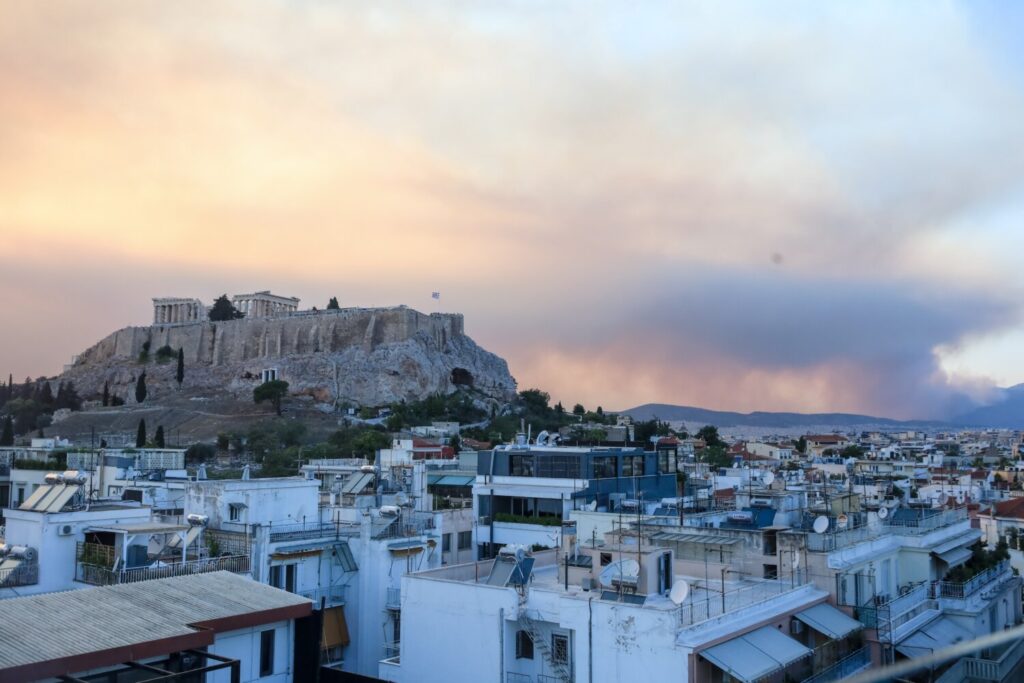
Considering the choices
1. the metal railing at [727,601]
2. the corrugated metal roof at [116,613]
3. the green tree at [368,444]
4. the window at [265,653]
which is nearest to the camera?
the corrugated metal roof at [116,613]

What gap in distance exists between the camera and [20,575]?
1470 cm

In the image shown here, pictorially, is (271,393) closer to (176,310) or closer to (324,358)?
(324,358)

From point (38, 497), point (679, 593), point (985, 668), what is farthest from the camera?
point (985, 668)

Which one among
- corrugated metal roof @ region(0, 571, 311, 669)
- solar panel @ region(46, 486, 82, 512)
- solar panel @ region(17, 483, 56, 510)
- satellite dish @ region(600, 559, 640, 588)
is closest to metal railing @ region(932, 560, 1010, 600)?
satellite dish @ region(600, 559, 640, 588)

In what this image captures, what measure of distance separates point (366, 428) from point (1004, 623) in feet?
221

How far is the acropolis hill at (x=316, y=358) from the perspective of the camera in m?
103

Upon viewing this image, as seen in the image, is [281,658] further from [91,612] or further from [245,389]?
[245,389]

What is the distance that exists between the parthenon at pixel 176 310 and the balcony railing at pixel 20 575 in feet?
400

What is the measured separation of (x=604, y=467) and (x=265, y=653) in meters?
14.9

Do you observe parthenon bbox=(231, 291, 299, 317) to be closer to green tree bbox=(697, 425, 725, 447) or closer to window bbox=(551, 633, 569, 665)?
green tree bbox=(697, 425, 725, 447)

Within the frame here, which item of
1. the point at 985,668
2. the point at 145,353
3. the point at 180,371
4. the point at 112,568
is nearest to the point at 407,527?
the point at 112,568

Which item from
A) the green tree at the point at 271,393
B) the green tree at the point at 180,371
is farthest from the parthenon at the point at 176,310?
the green tree at the point at 271,393

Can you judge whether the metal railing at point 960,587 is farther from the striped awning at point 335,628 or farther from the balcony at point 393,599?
the striped awning at point 335,628

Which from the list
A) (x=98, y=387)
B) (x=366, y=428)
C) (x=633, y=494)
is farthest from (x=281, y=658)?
(x=98, y=387)
